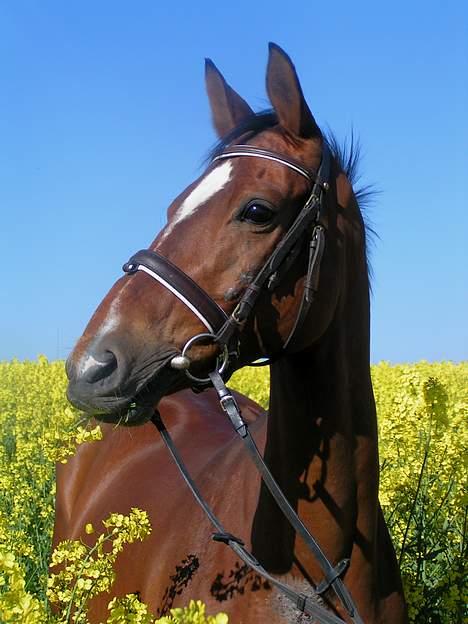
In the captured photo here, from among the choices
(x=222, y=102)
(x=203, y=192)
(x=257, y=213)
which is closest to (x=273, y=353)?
(x=257, y=213)

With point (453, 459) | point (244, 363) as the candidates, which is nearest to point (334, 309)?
point (244, 363)

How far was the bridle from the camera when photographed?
2.10 m

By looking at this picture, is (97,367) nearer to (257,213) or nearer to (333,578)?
(257,213)

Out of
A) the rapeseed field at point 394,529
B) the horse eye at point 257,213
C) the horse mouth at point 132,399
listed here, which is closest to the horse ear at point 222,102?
the horse eye at point 257,213

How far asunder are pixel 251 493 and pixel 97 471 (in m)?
2.09

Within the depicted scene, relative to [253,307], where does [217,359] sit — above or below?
below

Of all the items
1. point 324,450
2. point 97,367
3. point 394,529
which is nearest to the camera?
point 97,367

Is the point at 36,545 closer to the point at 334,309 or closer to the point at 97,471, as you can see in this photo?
the point at 97,471

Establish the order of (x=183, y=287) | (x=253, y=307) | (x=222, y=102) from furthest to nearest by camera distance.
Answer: (x=222, y=102), (x=253, y=307), (x=183, y=287)

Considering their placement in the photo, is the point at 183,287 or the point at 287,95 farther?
the point at 287,95

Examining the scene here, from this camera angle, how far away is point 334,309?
237cm

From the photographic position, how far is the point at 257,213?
7.23 ft

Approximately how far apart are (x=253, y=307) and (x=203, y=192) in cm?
37

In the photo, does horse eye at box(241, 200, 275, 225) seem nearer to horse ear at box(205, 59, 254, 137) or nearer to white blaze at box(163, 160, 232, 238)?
white blaze at box(163, 160, 232, 238)
